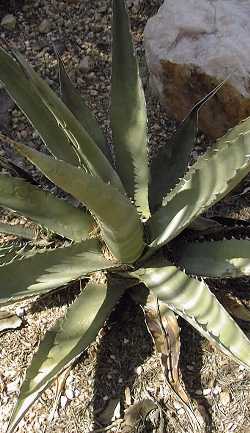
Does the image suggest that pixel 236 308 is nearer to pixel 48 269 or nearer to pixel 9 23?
pixel 48 269

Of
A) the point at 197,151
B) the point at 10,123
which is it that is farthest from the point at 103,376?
the point at 10,123

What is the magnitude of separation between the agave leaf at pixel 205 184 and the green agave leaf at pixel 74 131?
6.1 inches

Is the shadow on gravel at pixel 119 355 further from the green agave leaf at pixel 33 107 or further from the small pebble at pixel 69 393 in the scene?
the green agave leaf at pixel 33 107

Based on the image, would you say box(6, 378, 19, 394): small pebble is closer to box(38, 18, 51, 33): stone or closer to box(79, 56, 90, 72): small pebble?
box(79, 56, 90, 72): small pebble

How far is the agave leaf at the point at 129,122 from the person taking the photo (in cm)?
192

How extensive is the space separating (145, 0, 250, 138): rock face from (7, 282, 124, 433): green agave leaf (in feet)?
2.56

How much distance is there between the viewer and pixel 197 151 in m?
2.41

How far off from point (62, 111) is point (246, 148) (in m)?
0.45

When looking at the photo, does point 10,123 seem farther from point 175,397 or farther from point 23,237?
point 175,397

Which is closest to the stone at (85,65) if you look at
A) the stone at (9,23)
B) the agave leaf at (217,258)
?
the stone at (9,23)

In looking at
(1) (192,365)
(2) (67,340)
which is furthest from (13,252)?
(1) (192,365)

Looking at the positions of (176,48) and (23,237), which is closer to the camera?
(23,237)

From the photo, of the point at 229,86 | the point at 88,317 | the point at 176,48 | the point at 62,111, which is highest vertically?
the point at 176,48

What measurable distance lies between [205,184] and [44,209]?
0.43 m
